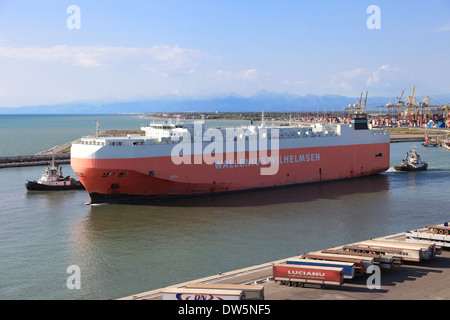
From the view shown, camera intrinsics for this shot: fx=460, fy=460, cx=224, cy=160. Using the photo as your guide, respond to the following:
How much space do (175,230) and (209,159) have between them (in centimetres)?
743

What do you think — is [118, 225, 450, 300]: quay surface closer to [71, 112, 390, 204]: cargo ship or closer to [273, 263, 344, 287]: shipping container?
[273, 263, 344, 287]: shipping container

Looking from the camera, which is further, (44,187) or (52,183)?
(52,183)

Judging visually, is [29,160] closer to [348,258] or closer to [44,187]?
[44,187]

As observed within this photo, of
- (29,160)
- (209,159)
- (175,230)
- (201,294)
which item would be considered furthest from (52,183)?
(201,294)

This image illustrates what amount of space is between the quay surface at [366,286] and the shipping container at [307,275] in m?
0.19

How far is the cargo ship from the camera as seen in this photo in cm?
2394

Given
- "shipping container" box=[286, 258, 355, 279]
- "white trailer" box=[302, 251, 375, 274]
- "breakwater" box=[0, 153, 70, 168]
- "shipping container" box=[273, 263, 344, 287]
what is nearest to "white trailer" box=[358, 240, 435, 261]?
"white trailer" box=[302, 251, 375, 274]

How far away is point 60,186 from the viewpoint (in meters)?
29.5

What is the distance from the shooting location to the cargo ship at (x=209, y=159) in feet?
78.5

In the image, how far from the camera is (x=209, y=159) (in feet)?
86.1

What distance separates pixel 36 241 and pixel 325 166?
66.4 ft

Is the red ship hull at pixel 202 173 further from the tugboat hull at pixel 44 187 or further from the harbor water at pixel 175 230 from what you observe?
the tugboat hull at pixel 44 187
